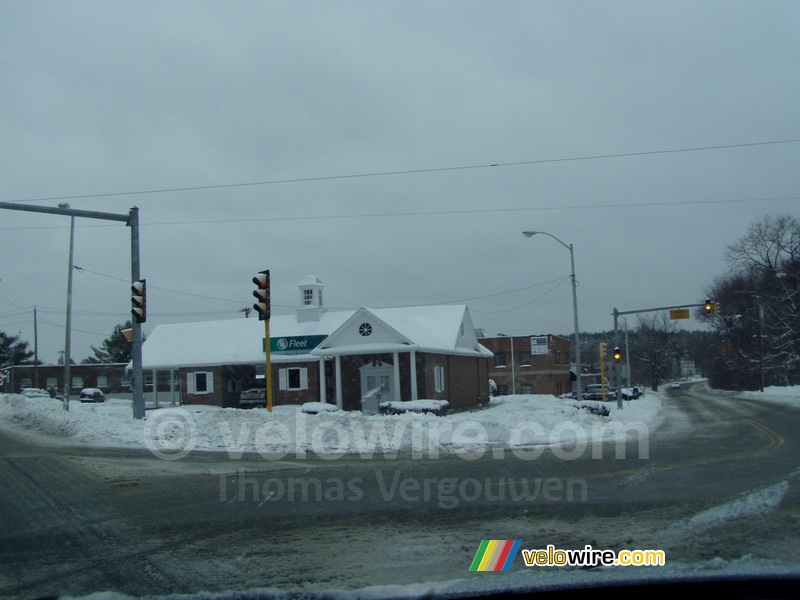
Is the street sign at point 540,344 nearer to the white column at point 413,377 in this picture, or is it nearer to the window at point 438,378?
the window at point 438,378

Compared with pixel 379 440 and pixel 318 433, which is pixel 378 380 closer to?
pixel 318 433

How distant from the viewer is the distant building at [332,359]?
1517 inches

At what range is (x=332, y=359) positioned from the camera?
4262 centimetres

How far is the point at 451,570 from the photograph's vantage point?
7289 millimetres

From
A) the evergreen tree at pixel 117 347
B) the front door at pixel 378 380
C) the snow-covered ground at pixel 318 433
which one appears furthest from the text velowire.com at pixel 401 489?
the evergreen tree at pixel 117 347

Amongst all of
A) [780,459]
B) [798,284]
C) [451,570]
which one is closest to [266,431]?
[780,459]

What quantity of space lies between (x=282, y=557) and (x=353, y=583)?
145 centimetres

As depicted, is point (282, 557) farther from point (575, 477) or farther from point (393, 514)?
point (575, 477)

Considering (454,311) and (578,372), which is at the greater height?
(454,311)

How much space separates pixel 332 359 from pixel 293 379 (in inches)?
166

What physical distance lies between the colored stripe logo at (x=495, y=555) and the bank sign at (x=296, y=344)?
36.4 metres

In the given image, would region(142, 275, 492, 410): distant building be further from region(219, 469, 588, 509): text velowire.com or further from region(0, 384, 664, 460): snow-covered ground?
region(219, 469, 588, 509): text velowire.com

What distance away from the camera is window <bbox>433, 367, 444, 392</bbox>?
131 ft

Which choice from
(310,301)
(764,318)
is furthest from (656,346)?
(310,301)
